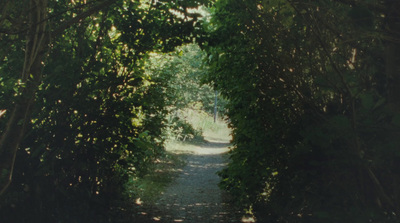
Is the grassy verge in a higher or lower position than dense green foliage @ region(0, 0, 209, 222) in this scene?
lower

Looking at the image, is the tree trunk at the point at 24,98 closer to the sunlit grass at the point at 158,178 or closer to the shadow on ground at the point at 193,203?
the sunlit grass at the point at 158,178

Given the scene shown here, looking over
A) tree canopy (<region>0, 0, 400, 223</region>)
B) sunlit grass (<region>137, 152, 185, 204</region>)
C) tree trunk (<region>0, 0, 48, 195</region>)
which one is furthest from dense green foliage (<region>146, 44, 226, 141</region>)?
tree trunk (<region>0, 0, 48, 195</region>)

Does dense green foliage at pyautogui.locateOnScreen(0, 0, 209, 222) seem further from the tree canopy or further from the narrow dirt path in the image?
the narrow dirt path

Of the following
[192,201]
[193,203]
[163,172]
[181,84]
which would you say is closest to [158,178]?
[163,172]

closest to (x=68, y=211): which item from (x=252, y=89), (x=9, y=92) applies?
(x=9, y=92)

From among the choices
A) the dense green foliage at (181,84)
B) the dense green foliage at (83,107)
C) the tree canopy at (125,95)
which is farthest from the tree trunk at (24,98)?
the dense green foliage at (181,84)

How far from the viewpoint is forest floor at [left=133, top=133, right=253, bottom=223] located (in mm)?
8711

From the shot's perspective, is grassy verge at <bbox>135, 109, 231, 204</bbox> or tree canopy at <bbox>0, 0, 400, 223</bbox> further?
grassy verge at <bbox>135, 109, 231, 204</bbox>

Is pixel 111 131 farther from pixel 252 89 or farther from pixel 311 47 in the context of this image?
pixel 311 47

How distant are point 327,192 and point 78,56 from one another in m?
3.94

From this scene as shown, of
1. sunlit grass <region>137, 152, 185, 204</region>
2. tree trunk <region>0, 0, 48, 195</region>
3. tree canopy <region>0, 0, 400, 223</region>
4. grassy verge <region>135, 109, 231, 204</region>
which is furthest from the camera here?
grassy verge <region>135, 109, 231, 204</region>

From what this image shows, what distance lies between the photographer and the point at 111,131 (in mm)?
6246

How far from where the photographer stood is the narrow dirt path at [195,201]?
346 inches

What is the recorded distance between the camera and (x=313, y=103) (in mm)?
4688
